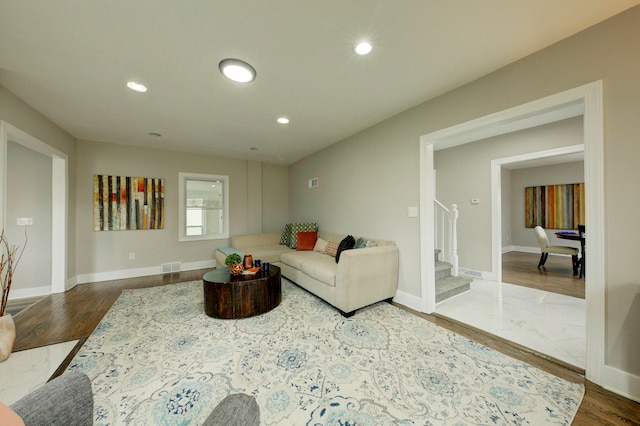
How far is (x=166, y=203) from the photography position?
15.1 ft

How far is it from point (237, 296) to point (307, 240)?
6.57ft

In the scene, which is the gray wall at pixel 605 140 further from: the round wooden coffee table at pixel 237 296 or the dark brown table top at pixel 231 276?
the round wooden coffee table at pixel 237 296

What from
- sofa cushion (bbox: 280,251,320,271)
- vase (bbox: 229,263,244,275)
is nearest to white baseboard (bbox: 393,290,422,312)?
sofa cushion (bbox: 280,251,320,271)

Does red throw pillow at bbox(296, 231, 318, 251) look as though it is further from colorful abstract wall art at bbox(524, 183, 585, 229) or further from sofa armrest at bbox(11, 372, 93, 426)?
colorful abstract wall art at bbox(524, 183, 585, 229)

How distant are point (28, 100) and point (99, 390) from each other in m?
3.22

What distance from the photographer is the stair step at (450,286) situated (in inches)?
125

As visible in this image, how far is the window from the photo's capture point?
15.7 feet

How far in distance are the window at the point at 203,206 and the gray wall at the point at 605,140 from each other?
327cm

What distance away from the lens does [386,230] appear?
327 centimetres

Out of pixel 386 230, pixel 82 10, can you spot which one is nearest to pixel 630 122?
pixel 386 230

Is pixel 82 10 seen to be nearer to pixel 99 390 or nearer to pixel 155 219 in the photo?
pixel 99 390

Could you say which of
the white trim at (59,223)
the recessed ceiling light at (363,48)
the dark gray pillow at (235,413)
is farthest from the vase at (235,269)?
the white trim at (59,223)

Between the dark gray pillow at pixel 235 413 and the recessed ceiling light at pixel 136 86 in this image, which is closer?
the dark gray pillow at pixel 235 413

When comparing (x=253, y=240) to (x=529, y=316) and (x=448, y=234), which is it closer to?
(x=448, y=234)
